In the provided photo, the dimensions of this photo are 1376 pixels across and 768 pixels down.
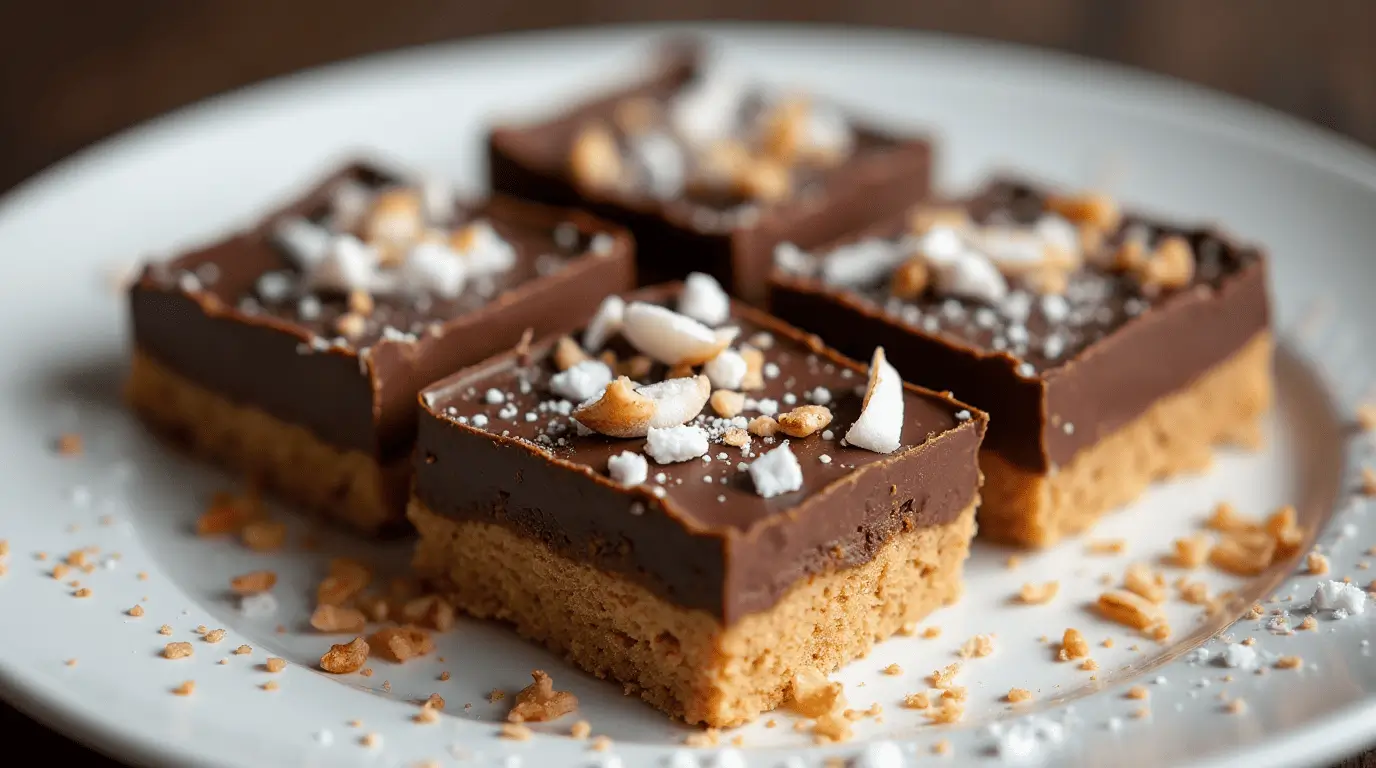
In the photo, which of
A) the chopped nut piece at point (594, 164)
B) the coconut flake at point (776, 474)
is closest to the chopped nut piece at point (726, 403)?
the coconut flake at point (776, 474)

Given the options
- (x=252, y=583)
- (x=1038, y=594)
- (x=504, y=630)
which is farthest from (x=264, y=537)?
(x=1038, y=594)

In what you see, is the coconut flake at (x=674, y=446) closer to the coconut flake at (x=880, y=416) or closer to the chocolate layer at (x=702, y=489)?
the chocolate layer at (x=702, y=489)

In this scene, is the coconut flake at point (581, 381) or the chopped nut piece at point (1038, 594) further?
the chopped nut piece at point (1038, 594)

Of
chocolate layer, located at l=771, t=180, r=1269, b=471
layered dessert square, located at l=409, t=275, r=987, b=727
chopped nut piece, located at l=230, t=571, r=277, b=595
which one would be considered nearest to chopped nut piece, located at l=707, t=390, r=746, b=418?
layered dessert square, located at l=409, t=275, r=987, b=727

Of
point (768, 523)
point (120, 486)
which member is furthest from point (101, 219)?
point (768, 523)

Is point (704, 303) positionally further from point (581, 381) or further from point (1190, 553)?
point (1190, 553)

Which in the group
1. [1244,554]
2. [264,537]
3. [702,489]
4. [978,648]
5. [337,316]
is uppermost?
[702,489]
